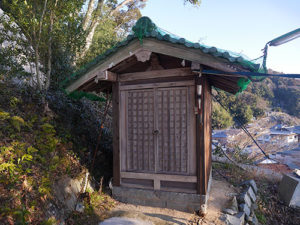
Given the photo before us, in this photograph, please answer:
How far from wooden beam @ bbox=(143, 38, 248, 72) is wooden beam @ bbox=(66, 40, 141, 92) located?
0.27 metres

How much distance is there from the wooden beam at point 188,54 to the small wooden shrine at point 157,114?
0.02 m

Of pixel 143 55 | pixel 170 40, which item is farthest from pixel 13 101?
pixel 170 40

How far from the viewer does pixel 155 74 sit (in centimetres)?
497

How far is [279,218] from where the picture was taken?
6199mm

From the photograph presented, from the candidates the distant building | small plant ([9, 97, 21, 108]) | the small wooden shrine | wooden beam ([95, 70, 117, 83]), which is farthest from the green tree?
small plant ([9, 97, 21, 108])

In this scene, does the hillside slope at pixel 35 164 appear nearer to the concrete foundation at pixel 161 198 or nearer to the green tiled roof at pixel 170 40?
the concrete foundation at pixel 161 198

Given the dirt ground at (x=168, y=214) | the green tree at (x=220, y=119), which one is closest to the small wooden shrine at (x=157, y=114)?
the dirt ground at (x=168, y=214)

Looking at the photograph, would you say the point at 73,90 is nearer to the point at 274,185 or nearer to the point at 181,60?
the point at 181,60

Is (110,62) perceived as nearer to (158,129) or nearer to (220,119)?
(158,129)

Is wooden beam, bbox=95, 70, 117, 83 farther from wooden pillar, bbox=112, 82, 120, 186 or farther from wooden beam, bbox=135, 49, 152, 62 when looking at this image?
wooden beam, bbox=135, 49, 152, 62

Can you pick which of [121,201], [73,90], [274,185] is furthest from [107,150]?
[274,185]

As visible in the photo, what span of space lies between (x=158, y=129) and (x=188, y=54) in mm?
1823

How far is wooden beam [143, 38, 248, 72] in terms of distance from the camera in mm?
3975

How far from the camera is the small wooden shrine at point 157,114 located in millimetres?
4473
